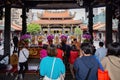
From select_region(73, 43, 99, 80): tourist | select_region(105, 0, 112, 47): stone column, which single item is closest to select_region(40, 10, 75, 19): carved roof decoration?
select_region(105, 0, 112, 47): stone column

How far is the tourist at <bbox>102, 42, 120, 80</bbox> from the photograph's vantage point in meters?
4.72

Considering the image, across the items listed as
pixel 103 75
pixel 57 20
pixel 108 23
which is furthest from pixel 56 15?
pixel 103 75

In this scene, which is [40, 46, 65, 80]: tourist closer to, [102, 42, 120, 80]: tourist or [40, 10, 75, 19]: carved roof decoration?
[102, 42, 120, 80]: tourist

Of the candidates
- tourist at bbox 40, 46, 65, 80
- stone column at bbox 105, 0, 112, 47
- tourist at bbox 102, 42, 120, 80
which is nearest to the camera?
tourist at bbox 102, 42, 120, 80

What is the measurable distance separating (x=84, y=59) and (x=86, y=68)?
15 centimetres

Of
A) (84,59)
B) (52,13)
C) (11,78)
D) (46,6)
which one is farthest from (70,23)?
(84,59)

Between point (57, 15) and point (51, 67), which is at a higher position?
point (57, 15)

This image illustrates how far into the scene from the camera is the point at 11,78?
961 cm

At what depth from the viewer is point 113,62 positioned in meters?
4.73

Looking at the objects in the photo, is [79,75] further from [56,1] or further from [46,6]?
[46,6]

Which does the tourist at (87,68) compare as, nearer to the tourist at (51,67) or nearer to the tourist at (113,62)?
the tourist at (113,62)

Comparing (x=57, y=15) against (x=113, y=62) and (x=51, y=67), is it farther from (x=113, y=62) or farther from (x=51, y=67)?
(x=113, y=62)

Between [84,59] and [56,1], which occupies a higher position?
[56,1]

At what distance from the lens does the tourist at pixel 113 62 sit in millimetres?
4719
